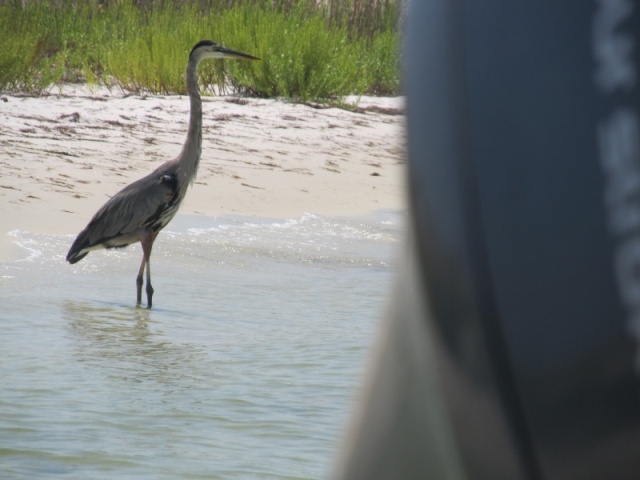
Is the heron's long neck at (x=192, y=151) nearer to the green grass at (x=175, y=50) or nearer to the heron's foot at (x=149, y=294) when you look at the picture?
the heron's foot at (x=149, y=294)

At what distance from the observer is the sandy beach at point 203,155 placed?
870 cm

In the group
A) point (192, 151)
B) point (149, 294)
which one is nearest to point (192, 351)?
point (149, 294)

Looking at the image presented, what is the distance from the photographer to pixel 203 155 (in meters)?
10.3

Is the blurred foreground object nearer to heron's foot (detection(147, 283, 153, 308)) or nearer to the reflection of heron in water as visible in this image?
the reflection of heron in water

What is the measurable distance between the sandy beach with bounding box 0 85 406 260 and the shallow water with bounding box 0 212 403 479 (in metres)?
0.50

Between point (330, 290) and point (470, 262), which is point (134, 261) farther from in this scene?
point (470, 262)

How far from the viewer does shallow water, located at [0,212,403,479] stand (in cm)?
389

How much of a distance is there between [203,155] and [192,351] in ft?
16.3

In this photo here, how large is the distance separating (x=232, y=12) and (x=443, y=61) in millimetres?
12835

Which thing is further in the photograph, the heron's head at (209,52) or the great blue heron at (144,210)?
the heron's head at (209,52)

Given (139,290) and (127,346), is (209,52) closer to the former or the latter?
(139,290)

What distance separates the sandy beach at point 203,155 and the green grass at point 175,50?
1.01ft

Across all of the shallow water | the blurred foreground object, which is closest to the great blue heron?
the shallow water

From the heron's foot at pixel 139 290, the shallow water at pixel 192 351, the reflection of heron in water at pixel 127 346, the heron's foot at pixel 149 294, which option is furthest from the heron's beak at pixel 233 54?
the reflection of heron in water at pixel 127 346
